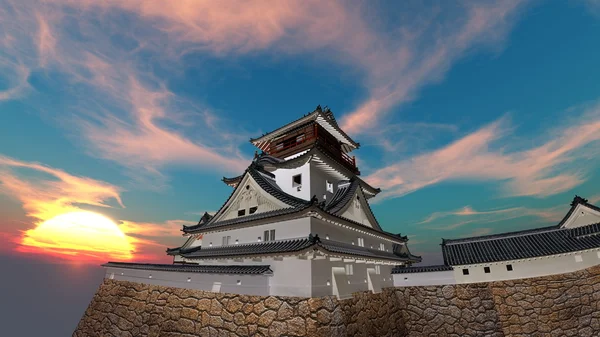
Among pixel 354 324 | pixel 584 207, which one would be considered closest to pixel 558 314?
pixel 584 207

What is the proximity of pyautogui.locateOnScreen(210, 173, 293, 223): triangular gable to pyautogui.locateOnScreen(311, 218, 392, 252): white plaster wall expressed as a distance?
3337 mm

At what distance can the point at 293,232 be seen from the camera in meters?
14.2

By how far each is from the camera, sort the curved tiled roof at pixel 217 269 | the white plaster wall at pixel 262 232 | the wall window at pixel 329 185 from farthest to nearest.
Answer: the wall window at pixel 329 185, the white plaster wall at pixel 262 232, the curved tiled roof at pixel 217 269

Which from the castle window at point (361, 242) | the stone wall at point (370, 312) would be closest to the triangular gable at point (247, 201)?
the stone wall at point (370, 312)

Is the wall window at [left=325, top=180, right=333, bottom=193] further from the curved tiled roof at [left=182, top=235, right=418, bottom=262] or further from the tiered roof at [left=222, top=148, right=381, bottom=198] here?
the curved tiled roof at [left=182, top=235, right=418, bottom=262]

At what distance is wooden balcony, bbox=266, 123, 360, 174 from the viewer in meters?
19.5

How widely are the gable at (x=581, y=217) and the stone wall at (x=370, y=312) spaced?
5.09m

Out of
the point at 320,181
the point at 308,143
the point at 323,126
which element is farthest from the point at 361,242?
the point at 323,126

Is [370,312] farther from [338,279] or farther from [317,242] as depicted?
[317,242]

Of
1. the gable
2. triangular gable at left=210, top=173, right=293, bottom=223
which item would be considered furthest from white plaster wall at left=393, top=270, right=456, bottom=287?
triangular gable at left=210, top=173, right=293, bottom=223

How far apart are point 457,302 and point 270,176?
17463mm

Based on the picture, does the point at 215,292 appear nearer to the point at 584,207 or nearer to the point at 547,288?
A: the point at 547,288

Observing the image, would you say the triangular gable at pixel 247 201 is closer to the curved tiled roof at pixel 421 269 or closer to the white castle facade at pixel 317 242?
the white castle facade at pixel 317 242

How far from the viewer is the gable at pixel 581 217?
20.0m
